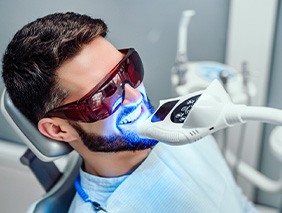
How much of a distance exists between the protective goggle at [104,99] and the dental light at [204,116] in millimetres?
119

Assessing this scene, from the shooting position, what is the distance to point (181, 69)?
1.35 m

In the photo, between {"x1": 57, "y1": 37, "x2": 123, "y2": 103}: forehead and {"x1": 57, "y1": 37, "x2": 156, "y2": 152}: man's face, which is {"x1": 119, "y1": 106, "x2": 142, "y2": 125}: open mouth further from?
{"x1": 57, "y1": 37, "x2": 123, "y2": 103}: forehead

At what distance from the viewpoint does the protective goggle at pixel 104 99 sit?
94 centimetres

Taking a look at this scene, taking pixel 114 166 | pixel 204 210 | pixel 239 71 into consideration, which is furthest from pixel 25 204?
pixel 239 71

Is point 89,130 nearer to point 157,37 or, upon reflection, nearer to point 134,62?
point 134,62

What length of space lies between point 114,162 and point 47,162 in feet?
0.65

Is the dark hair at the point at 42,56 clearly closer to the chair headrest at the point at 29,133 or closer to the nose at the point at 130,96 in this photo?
the chair headrest at the point at 29,133

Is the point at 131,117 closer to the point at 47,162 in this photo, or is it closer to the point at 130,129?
the point at 130,129

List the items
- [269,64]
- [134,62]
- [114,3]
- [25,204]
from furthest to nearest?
[25,204], [269,64], [114,3], [134,62]

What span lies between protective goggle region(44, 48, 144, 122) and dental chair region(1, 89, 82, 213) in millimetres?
70

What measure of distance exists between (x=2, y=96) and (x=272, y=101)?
2.72ft

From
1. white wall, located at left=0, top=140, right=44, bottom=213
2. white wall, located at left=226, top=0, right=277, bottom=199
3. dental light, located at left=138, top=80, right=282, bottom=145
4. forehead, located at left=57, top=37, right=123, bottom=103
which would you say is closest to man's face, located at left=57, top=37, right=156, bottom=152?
forehead, located at left=57, top=37, right=123, bottom=103

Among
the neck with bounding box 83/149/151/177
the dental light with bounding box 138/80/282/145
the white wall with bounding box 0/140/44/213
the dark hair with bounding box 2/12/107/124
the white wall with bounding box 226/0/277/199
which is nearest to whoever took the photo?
the dental light with bounding box 138/80/282/145

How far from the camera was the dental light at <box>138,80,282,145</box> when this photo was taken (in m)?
0.75
